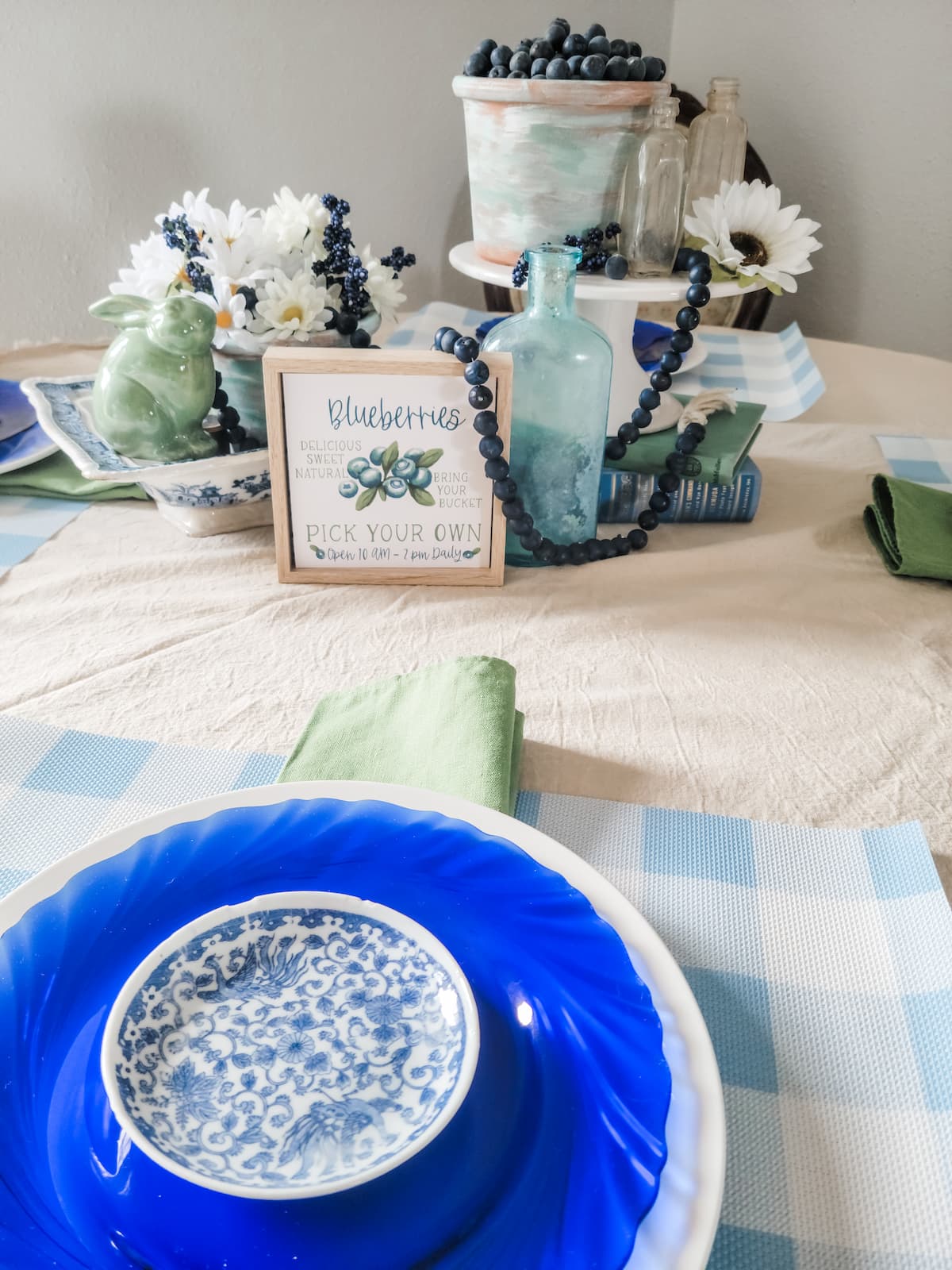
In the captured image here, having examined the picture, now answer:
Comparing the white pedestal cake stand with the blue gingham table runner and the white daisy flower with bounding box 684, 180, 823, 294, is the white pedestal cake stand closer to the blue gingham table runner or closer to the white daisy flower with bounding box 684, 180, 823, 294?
the white daisy flower with bounding box 684, 180, 823, 294

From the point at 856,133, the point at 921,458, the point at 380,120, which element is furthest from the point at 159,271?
the point at 856,133

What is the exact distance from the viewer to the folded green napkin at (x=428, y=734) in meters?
0.61

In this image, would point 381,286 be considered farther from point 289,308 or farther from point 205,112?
point 205,112

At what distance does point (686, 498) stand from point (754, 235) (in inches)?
9.8

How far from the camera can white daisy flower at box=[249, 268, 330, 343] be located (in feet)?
3.00

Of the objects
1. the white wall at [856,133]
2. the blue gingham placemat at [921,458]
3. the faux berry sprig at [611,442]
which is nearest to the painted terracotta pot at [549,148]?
the faux berry sprig at [611,442]

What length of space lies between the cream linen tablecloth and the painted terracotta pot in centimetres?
31

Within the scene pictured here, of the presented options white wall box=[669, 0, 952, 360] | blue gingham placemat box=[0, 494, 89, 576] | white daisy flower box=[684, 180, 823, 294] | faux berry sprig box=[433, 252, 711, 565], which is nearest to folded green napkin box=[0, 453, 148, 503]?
blue gingham placemat box=[0, 494, 89, 576]

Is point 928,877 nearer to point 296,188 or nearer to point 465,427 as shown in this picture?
point 465,427

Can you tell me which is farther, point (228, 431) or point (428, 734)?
point (228, 431)

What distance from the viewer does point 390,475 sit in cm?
89

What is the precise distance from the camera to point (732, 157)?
1052mm

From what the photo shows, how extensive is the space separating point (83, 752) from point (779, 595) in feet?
1.89

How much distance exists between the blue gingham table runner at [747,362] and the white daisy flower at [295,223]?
498 millimetres
